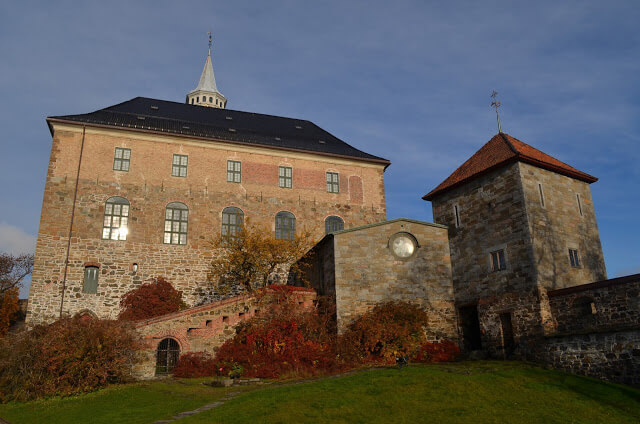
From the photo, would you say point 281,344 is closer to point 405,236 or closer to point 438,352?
point 438,352

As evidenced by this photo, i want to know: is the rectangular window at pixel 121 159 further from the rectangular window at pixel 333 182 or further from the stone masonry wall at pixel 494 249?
the stone masonry wall at pixel 494 249

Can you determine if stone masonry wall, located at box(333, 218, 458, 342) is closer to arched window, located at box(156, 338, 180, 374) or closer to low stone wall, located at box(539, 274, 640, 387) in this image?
low stone wall, located at box(539, 274, 640, 387)

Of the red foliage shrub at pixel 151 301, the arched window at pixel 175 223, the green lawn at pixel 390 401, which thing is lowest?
the green lawn at pixel 390 401

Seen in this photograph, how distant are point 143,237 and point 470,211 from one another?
53.2 ft

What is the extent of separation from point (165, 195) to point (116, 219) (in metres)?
2.77

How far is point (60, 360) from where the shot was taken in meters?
15.4

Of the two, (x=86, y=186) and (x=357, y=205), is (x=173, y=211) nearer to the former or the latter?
(x=86, y=186)

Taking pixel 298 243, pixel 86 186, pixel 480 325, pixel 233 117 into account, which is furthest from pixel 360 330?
pixel 233 117

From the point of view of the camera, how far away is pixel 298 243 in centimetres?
2472

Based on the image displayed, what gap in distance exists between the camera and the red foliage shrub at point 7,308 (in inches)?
998

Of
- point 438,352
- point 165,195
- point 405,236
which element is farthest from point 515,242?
point 165,195

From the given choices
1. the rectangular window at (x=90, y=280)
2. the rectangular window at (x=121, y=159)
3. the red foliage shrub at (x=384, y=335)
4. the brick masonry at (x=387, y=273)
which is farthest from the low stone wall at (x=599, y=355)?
the rectangular window at (x=121, y=159)

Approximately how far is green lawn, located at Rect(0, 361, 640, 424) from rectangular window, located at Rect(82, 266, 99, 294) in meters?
9.97

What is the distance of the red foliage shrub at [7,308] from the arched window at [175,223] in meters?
8.77
